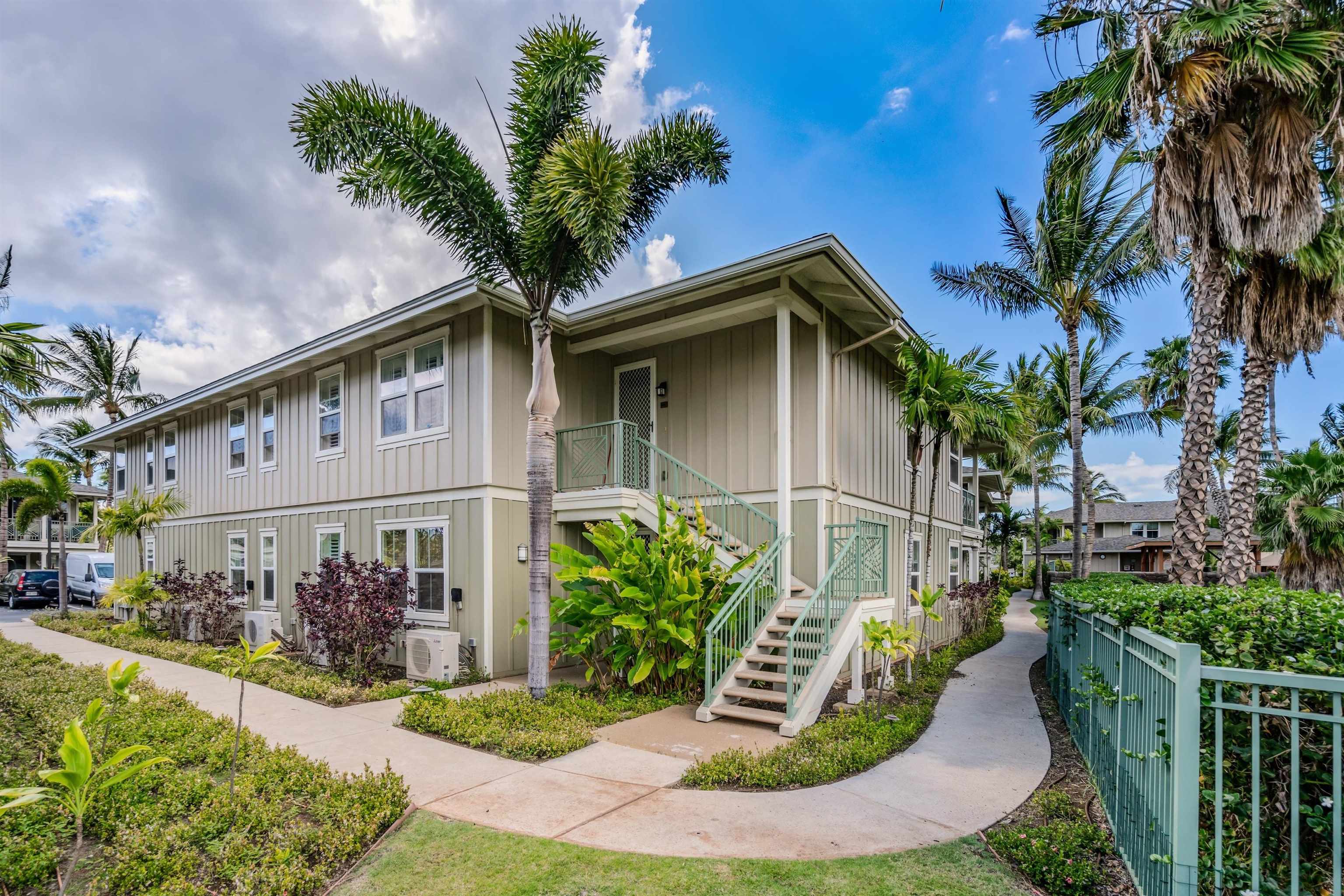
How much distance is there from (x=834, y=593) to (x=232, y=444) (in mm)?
14061

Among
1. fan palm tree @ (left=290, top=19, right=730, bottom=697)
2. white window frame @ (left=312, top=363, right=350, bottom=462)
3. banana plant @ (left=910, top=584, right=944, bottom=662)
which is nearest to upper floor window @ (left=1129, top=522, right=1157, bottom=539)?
banana plant @ (left=910, top=584, right=944, bottom=662)

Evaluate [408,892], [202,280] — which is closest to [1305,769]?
[408,892]

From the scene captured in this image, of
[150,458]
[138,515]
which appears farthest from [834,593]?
[150,458]

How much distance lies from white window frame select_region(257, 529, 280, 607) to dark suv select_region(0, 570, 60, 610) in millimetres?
15573

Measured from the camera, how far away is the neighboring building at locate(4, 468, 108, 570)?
35.1 meters

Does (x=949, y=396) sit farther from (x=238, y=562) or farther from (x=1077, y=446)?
(x=238, y=562)

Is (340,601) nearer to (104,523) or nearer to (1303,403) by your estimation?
(104,523)

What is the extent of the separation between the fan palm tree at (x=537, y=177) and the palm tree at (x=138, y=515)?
11406 mm

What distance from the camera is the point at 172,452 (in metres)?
17.4

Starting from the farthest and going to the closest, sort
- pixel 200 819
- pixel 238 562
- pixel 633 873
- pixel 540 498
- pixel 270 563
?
pixel 238 562
pixel 270 563
pixel 540 498
pixel 200 819
pixel 633 873

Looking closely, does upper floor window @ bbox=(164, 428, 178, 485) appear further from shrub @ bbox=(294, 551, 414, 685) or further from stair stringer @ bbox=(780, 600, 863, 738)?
stair stringer @ bbox=(780, 600, 863, 738)

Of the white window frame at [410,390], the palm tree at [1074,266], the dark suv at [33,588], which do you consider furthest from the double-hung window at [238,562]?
the palm tree at [1074,266]

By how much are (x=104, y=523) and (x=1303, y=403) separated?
144 feet

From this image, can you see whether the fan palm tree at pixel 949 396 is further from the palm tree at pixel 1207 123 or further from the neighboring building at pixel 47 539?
the neighboring building at pixel 47 539
